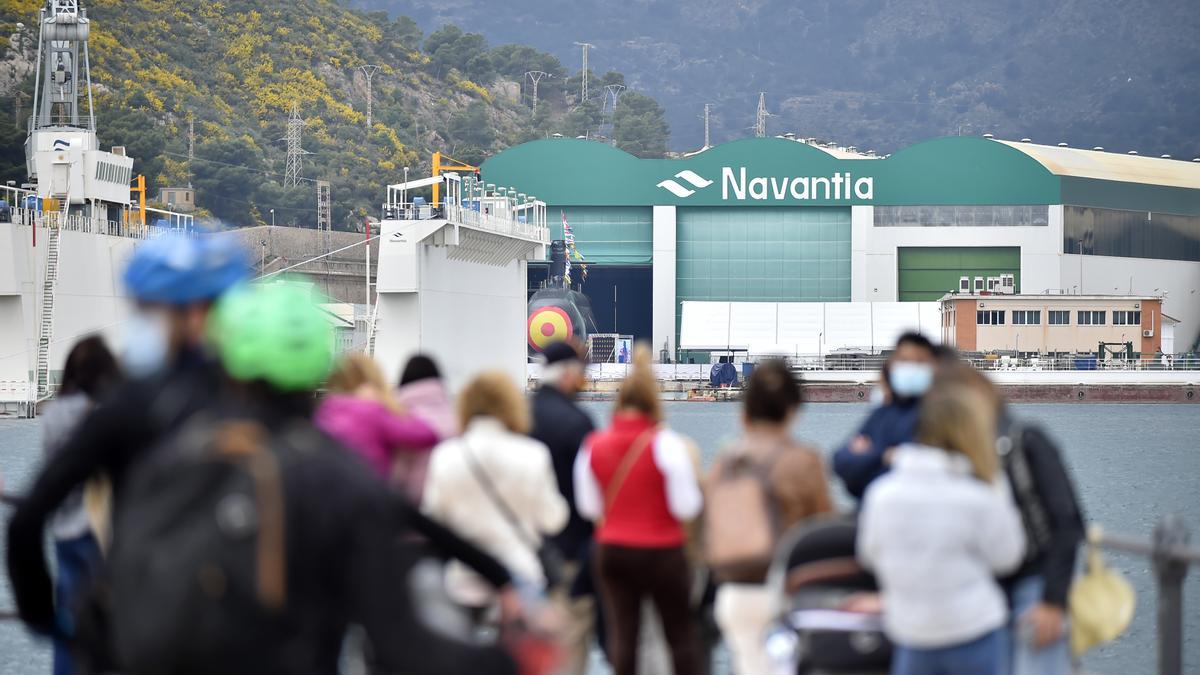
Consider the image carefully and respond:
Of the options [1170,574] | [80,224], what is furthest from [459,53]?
[1170,574]

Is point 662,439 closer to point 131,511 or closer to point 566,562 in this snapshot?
point 566,562

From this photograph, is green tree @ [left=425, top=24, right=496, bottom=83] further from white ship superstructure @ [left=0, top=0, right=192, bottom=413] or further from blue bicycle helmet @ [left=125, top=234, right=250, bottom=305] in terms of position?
blue bicycle helmet @ [left=125, top=234, right=250, bottom=305]

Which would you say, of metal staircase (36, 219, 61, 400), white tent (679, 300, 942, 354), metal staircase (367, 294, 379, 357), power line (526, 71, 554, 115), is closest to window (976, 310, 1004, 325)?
white tent (679, 300, 942, 354)

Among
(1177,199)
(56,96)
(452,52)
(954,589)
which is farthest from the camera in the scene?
(452,52)

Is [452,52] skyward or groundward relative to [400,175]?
skyward

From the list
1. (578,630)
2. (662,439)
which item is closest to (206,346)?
(662,439)

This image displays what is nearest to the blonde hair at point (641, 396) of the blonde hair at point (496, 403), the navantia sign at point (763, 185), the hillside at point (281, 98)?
the blonde hair at point (496, 403)

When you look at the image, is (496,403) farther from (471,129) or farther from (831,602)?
(471,129)

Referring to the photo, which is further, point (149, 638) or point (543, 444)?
point (543, 444)

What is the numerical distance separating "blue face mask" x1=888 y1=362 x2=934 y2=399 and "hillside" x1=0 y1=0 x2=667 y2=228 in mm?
76657

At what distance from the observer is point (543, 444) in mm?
7594

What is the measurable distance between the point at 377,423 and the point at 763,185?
80.3m

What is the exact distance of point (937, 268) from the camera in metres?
85.3

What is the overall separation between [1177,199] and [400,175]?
188 ft
